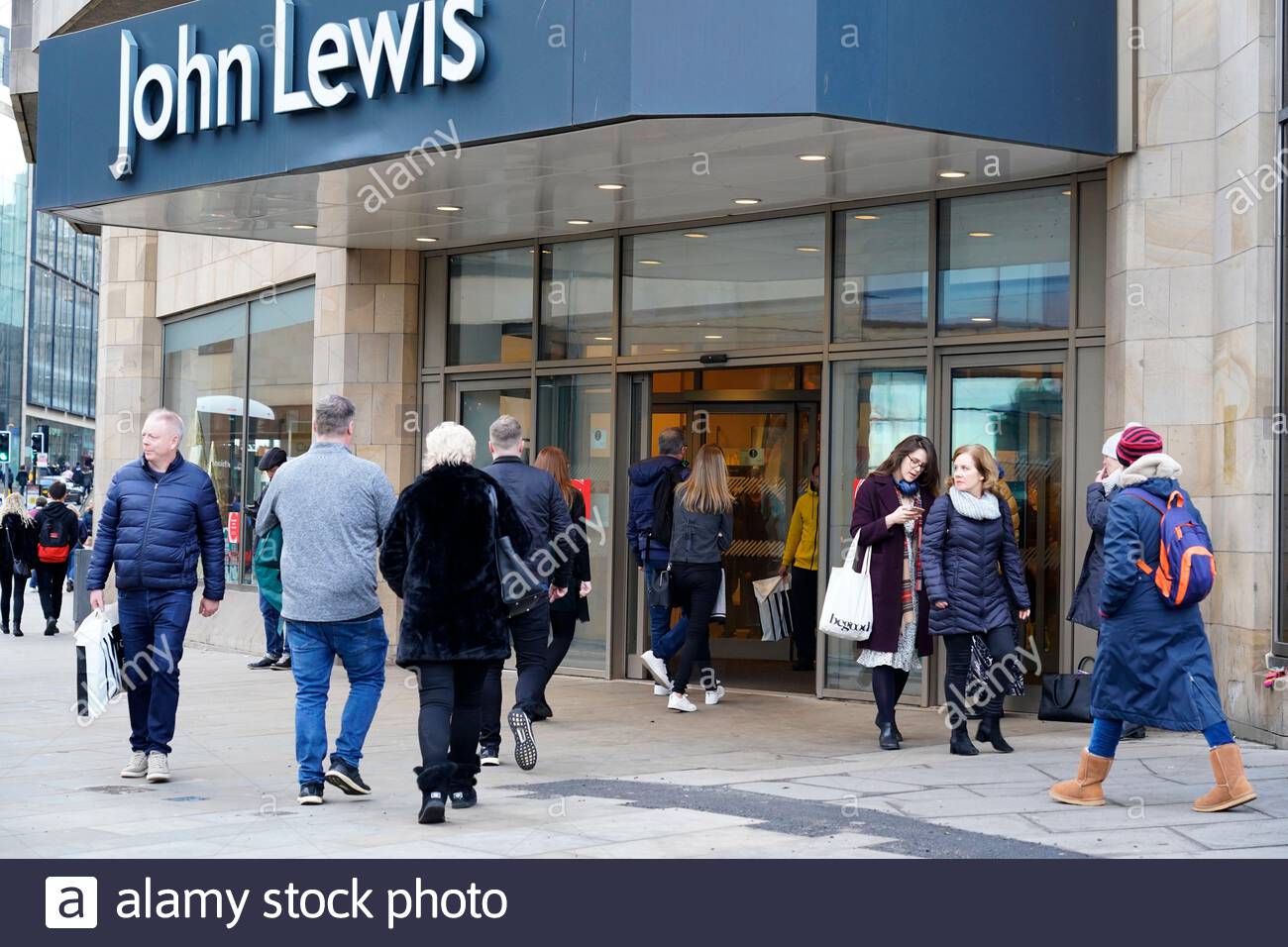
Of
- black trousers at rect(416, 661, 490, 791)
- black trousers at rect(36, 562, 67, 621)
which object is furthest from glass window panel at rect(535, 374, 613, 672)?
black trousers at rect(36, 562, 67, 621)

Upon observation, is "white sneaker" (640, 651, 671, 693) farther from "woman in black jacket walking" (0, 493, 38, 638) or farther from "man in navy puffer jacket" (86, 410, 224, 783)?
"woman in black jacket walking" (0, 493, 38, 638)

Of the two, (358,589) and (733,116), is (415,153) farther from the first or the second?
(358,589)

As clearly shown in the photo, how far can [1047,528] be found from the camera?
429 inches

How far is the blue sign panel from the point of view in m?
9.16

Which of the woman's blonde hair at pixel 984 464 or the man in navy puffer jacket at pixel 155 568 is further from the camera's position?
the woman's blonde hair at pixel 984 464

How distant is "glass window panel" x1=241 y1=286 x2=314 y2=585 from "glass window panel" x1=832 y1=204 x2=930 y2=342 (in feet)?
20.5

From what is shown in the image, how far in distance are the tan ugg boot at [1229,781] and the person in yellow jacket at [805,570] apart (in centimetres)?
606

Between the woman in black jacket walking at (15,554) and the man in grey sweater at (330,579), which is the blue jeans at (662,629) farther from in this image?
the woman in black jacket walking at (15,554)

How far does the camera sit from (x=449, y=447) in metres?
7.32

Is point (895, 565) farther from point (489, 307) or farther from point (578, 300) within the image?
point (489, 307)

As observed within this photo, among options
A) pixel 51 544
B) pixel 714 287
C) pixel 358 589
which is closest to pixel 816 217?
pixel 714 287

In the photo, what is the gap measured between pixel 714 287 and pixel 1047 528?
134 inches

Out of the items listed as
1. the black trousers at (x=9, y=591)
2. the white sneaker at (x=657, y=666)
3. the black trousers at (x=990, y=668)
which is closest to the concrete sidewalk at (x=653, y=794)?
the white sneaker at (x=657, y=666)

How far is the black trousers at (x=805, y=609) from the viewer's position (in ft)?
44.4
